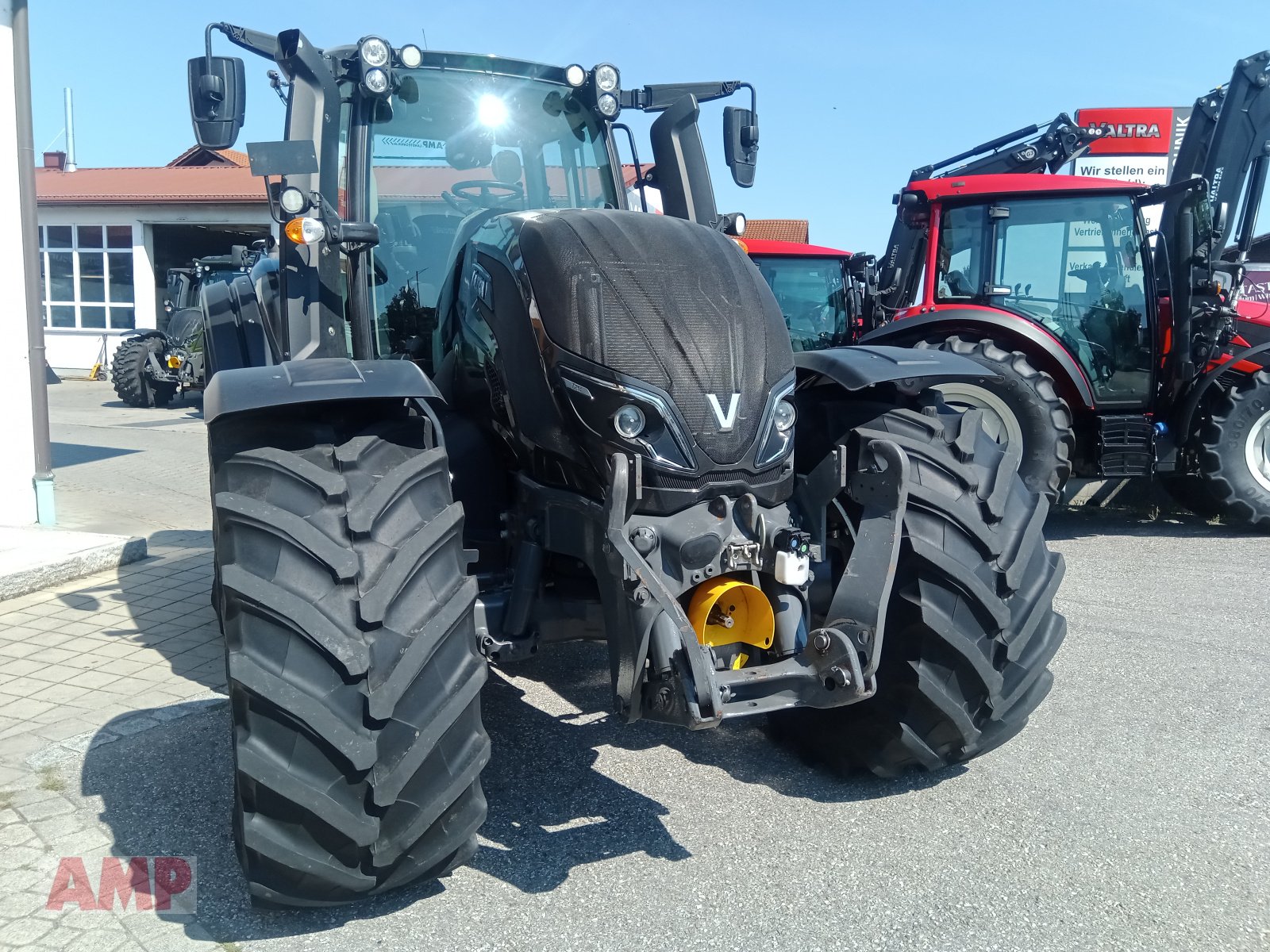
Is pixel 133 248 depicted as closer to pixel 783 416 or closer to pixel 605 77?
pixel 605 77

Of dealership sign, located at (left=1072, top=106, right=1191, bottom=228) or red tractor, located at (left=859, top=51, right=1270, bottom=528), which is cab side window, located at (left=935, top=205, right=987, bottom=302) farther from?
dealership sign, located at (left=1072, top=106, right=1191, bottom=228)

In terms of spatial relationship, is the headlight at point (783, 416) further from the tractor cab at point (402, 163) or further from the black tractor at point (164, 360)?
the black tractor at point (164, 360)

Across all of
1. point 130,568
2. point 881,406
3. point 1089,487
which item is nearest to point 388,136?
point 881,406

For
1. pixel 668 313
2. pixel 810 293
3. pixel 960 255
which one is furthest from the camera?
pixel 810 293

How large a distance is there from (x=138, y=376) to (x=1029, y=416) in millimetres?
15204

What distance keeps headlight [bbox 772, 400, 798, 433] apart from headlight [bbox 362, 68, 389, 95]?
203 cm

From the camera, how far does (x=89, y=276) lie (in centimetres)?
2581

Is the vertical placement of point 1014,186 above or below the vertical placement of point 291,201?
above

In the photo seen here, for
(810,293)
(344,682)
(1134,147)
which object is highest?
(1134,147)

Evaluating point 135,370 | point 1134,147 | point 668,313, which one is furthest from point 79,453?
point 1134,147

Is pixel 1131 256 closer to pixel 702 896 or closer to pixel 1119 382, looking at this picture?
pixel 1119 382

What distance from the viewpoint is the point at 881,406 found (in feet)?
11.6

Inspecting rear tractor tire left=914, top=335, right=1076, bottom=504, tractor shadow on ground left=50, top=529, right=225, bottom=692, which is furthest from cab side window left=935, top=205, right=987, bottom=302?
tractor shadow on ground left=50, top=529, right=225, bottom=692

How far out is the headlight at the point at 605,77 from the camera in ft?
14.4
